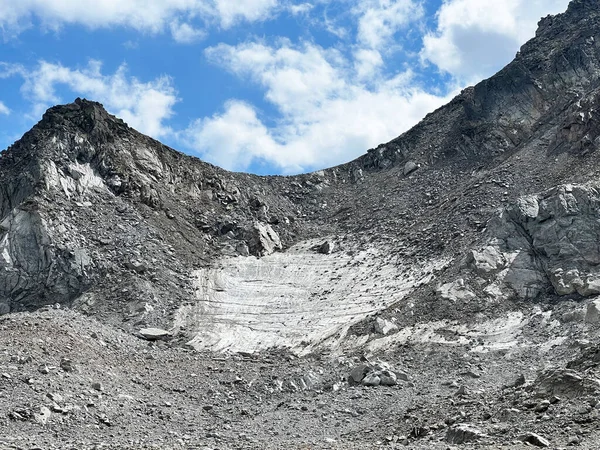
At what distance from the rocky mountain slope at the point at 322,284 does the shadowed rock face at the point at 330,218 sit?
15 centimetres

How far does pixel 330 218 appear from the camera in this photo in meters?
48.5

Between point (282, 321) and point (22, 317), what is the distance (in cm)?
1202

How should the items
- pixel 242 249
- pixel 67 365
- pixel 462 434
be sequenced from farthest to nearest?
pixel 242 249 < pixel 67 365 < pixel 462 434

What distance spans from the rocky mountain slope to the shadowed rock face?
0.48ft

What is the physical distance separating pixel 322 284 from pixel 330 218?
1281 cm

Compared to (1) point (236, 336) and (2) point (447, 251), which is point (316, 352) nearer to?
(1) point (236, 336)

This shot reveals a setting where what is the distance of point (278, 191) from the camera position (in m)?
51.8

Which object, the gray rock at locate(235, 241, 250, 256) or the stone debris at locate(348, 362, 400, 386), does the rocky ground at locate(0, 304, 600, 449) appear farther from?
the gray rock at locate(235, 241, 250, 256)

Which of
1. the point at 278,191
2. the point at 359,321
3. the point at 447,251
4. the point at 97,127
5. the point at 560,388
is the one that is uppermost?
the point at 97,127

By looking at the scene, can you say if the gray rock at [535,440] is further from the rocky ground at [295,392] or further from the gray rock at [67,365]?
the gray rock at [67,365]

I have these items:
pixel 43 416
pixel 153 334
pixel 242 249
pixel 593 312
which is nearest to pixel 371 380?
pixel 593 312

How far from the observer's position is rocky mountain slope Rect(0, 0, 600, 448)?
17.8 meters

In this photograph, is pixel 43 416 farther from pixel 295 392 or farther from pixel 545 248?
pixel 545 248

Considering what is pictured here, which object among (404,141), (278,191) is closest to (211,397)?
(278,191)
